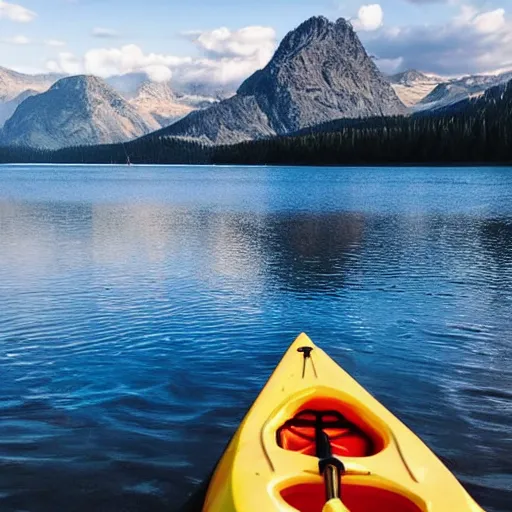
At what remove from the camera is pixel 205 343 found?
15594 millimetres

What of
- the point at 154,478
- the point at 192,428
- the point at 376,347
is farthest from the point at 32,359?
the point at 376,347

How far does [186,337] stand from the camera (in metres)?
16.1

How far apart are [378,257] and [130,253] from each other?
1187cm

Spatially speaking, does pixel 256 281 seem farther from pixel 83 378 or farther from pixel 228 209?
pixel 228 209

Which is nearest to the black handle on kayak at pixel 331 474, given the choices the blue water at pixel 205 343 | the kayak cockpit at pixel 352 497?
the kayak cockpit at pixel 352 497

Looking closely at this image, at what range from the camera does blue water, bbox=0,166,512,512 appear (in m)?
9.15

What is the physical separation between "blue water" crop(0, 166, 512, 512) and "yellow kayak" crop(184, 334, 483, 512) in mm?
1750

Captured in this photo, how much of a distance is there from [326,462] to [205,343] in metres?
9.60

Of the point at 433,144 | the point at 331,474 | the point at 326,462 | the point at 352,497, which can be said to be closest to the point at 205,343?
the point at 352,497

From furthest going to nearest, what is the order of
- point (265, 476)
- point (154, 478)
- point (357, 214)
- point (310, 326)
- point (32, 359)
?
point (357, 214) → point (310, 326) → point (32, 359) → point (154, 478) → point (265, 476)

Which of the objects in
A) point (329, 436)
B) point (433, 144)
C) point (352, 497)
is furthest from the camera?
point (433, 144)

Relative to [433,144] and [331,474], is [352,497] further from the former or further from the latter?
[433,144]

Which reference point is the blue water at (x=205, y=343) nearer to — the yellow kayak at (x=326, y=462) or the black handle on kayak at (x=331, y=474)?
the yellow kayak at (x=326, y=462)

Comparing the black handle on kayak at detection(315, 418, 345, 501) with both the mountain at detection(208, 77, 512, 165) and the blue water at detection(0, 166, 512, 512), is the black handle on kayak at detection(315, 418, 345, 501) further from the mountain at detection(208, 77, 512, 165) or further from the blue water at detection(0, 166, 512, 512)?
the mountain at detection(208, 77, 512, 165)
